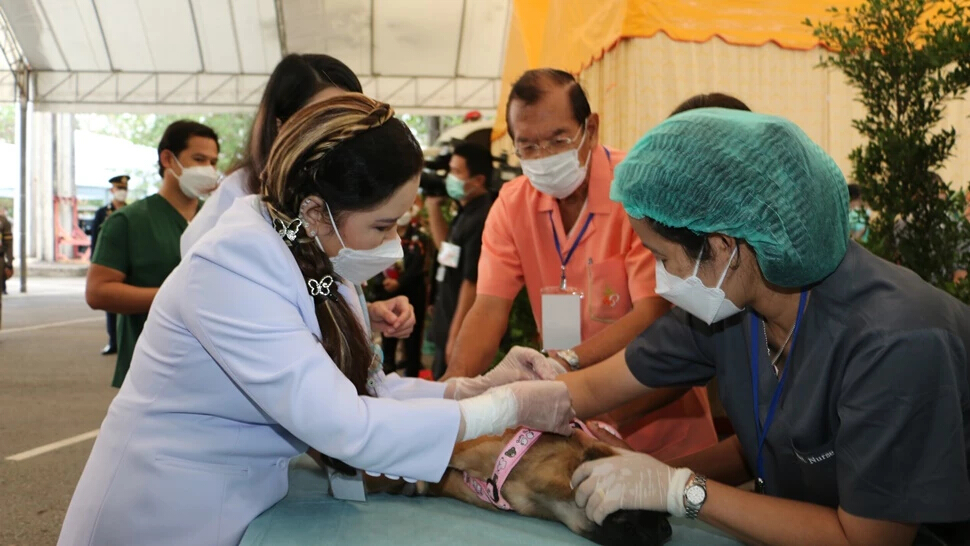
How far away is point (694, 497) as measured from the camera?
1435 mm

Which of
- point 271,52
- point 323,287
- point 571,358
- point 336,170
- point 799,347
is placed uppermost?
point 271,52

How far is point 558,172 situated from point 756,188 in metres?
1.30

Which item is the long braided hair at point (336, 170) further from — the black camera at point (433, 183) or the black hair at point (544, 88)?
the black camera at point (433, 183)

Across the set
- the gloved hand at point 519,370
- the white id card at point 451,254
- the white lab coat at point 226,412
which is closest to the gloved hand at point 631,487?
the white lab coat at point 226,412

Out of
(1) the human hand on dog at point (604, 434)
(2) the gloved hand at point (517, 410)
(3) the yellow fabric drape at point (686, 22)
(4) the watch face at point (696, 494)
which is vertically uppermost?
(3) the yellow fabric drape at point (686, 22)

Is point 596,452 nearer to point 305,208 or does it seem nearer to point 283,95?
point 305,208

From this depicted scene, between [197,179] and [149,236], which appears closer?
[149,236]

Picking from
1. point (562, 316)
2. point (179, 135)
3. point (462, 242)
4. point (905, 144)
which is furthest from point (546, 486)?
point (462, 242)

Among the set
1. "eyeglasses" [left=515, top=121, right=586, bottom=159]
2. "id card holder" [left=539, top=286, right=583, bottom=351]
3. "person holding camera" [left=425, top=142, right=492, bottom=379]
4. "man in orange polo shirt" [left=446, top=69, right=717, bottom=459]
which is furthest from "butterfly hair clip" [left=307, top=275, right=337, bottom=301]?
"person holding camera" [left=425, top=142, right=492, bottom=379]

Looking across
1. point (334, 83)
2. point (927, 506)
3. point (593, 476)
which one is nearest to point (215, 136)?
point (334, 83)

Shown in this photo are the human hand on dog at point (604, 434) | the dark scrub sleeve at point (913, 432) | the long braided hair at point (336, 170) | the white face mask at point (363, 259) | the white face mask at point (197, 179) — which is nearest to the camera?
the dark scrub sleeve at point (913, 432)

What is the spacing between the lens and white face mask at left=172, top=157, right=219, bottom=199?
3412mm

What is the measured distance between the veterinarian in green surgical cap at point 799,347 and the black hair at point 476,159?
315 centimetres

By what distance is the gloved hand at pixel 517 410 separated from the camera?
146 cm
